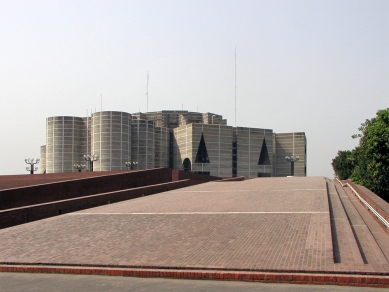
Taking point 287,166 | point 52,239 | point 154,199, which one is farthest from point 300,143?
point 52,239

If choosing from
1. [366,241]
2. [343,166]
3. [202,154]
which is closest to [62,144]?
[202,154]

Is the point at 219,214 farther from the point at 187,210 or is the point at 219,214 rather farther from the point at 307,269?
the point at 307,269

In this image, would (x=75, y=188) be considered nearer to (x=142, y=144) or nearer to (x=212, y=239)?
(x=212, y=239)

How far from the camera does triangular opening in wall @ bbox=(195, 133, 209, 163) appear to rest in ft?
239

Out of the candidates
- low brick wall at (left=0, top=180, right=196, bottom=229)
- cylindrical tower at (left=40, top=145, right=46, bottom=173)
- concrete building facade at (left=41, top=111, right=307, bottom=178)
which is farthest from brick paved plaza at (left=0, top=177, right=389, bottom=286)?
cylindrical tower at (left=40, top=145, right=46, bottom=173)

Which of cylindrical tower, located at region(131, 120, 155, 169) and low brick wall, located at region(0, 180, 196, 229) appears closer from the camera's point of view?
low brick wall, located at region(0, 180, 196, 229)

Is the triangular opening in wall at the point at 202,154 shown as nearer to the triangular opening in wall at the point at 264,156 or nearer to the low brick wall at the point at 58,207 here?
the triangular opening in wall at the point at 264,156

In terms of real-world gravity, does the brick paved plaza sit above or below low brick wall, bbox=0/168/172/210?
below

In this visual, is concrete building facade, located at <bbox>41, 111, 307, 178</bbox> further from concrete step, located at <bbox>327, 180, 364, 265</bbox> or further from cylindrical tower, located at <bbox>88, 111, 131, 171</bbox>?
concrete step, located at <bbox>327, 180, 364, 265</bbox>

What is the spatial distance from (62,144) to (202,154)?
837 inches

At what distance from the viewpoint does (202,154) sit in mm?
73375

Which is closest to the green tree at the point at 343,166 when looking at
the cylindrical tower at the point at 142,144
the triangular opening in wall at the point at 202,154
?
the triangular opening in wall at the point at 202,154

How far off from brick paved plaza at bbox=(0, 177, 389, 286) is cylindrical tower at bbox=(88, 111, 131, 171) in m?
52.5

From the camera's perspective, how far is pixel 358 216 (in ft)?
43.3
